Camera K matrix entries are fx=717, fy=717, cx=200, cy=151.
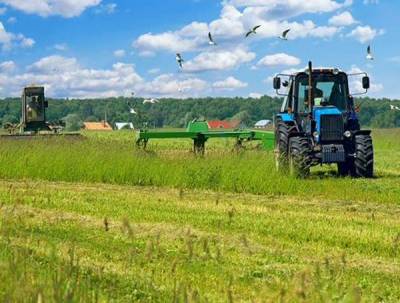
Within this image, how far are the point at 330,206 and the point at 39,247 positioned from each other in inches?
251

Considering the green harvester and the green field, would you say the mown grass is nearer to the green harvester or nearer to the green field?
the green field

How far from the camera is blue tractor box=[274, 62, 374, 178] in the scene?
14828mm

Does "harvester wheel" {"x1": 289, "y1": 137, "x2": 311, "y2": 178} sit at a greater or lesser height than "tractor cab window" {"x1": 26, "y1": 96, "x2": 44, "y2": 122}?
lesser

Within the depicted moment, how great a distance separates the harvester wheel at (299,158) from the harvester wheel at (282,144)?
9.6 inches

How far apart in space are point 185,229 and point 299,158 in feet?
22.1

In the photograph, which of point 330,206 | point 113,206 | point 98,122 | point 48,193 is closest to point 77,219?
point 113,206

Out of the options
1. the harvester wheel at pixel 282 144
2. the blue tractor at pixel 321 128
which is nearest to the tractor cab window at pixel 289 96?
the blue tractor at pixel 321 128

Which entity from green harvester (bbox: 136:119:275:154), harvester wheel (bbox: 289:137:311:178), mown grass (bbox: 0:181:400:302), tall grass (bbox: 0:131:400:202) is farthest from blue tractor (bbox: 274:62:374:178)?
green harvester (bbox: 136:119:275:154)

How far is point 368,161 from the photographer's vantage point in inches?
592

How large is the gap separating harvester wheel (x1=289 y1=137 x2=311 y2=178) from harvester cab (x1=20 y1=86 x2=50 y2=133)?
19353 mm

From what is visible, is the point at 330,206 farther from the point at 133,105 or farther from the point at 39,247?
the point at 133,105

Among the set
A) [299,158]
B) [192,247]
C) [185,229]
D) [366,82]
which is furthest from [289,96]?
[192,247]

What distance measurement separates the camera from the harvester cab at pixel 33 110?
31734mm

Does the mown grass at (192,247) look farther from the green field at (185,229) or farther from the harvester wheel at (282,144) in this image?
the harvester wheel at (282,144)
